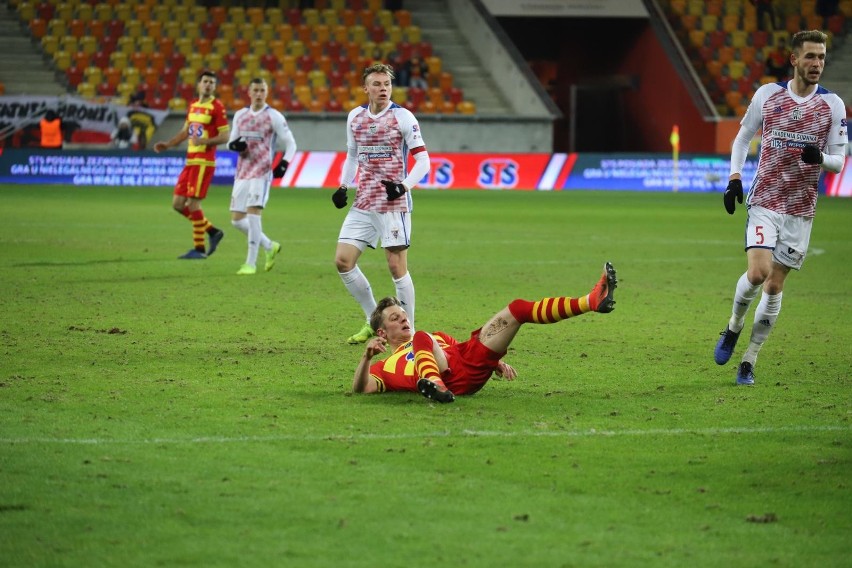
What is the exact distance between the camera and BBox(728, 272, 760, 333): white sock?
8.65 meters

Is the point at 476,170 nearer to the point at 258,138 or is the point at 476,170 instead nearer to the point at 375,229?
the point at 258,138

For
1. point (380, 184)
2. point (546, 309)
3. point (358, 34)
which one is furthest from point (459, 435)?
point (358, 34)

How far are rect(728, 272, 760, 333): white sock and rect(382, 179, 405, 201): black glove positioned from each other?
261cm

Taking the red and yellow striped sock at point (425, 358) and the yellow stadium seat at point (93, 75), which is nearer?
the red and yellow striped sock at point (425, 358)

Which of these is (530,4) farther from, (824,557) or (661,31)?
(824,557)

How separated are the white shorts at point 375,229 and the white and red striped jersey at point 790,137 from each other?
2856mm

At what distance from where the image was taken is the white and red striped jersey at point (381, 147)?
1030cm

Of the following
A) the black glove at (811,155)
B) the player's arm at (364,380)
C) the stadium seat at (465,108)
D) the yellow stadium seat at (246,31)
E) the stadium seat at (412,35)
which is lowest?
the stadium seat at (465,108)

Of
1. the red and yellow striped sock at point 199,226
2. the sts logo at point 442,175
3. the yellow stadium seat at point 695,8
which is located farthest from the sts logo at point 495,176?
the red and yellow striped sock at point 199,226

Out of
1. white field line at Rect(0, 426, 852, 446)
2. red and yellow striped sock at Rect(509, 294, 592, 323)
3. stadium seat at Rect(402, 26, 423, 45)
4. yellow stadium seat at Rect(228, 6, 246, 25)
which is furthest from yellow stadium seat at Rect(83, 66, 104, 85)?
white field line at Rect(0, 426, 852, 446)

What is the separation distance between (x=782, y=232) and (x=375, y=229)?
3.33 meters

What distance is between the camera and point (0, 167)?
3206 cm

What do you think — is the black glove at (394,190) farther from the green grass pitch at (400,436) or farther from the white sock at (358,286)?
the green grass pitch at (400,436)

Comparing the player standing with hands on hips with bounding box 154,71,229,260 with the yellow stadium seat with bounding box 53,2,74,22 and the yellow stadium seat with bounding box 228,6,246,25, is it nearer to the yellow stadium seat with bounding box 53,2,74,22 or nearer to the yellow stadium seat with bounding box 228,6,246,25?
the yellow stadium seat with bounding box 53,2,74,22
